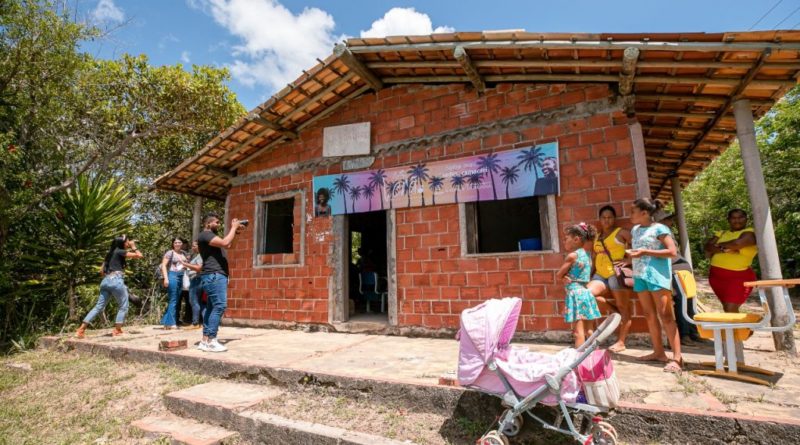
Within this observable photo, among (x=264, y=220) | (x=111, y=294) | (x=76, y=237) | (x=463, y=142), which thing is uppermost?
(x=463, y=142)

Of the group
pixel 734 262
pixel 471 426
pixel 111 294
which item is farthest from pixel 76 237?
pixel 734 262

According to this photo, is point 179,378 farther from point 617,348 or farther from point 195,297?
point 617,348

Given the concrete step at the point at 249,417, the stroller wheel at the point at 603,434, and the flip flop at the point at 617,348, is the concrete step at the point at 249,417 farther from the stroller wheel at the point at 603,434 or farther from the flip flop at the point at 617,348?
the flip flop at the point at 617,348

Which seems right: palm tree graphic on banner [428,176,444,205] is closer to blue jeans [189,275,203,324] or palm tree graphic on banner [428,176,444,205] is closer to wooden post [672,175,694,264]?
blue jeans [189,275,203,324]

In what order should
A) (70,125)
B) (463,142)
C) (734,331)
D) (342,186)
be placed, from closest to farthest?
(734,331)
(463,142)
(342,186)
(70,125)

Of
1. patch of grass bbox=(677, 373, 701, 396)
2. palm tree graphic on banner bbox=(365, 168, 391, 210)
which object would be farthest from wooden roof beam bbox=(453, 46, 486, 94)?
patch of grass bbox=(677, 373, 701, 396)

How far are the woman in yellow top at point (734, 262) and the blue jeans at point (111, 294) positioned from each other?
8.45m

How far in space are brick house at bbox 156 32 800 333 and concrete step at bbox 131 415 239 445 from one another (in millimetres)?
3214

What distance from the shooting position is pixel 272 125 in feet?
23.4

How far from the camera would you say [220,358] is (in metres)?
4.52

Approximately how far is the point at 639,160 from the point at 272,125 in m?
5.85

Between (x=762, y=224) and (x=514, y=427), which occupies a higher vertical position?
(x=762, y=224)

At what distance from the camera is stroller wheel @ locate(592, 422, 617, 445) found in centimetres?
245

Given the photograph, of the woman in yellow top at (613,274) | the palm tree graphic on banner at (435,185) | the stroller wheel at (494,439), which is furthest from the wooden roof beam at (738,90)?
the stroller wheel at (494,439)
